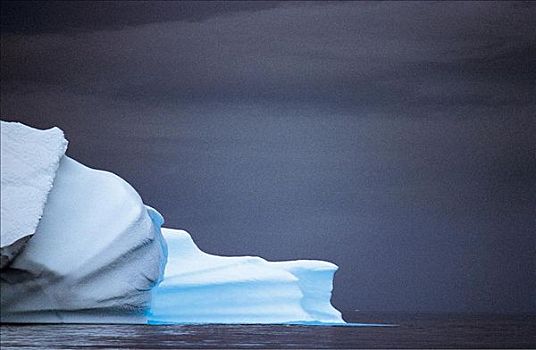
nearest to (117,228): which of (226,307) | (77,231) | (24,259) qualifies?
(77,231)

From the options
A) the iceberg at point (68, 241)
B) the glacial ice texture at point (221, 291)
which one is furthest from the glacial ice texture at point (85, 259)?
the glacial ice texture at point (221, 291)

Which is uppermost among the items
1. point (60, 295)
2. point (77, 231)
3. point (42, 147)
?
point (42, 147)

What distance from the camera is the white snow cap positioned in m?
10.8

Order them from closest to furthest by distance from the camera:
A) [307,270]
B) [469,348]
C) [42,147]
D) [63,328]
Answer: [469,348]
[63,328]
[42,147]
[307,270]

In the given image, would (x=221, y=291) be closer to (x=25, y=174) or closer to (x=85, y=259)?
(x=85, y=259)

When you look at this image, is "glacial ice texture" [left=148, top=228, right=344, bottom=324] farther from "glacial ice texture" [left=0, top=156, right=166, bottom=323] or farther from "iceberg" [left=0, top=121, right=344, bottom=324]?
"glacial ice texture" [left=0, top=156, right=166, bottom=323]

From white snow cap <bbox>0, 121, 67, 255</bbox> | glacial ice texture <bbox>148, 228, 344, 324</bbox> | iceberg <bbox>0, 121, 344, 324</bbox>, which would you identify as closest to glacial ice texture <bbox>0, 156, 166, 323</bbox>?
iceberg <bbox>0, 121, 344, 324</bbox>

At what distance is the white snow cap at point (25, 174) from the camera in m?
10.8

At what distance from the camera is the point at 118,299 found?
12508mm

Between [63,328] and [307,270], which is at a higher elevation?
[307,270]

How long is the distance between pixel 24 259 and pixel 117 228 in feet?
4.63

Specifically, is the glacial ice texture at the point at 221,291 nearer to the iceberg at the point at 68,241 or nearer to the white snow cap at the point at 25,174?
the iceberg at the point at 68,241

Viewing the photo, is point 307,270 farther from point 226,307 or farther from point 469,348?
point 469,348

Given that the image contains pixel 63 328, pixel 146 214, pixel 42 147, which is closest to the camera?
pixel 63 328
